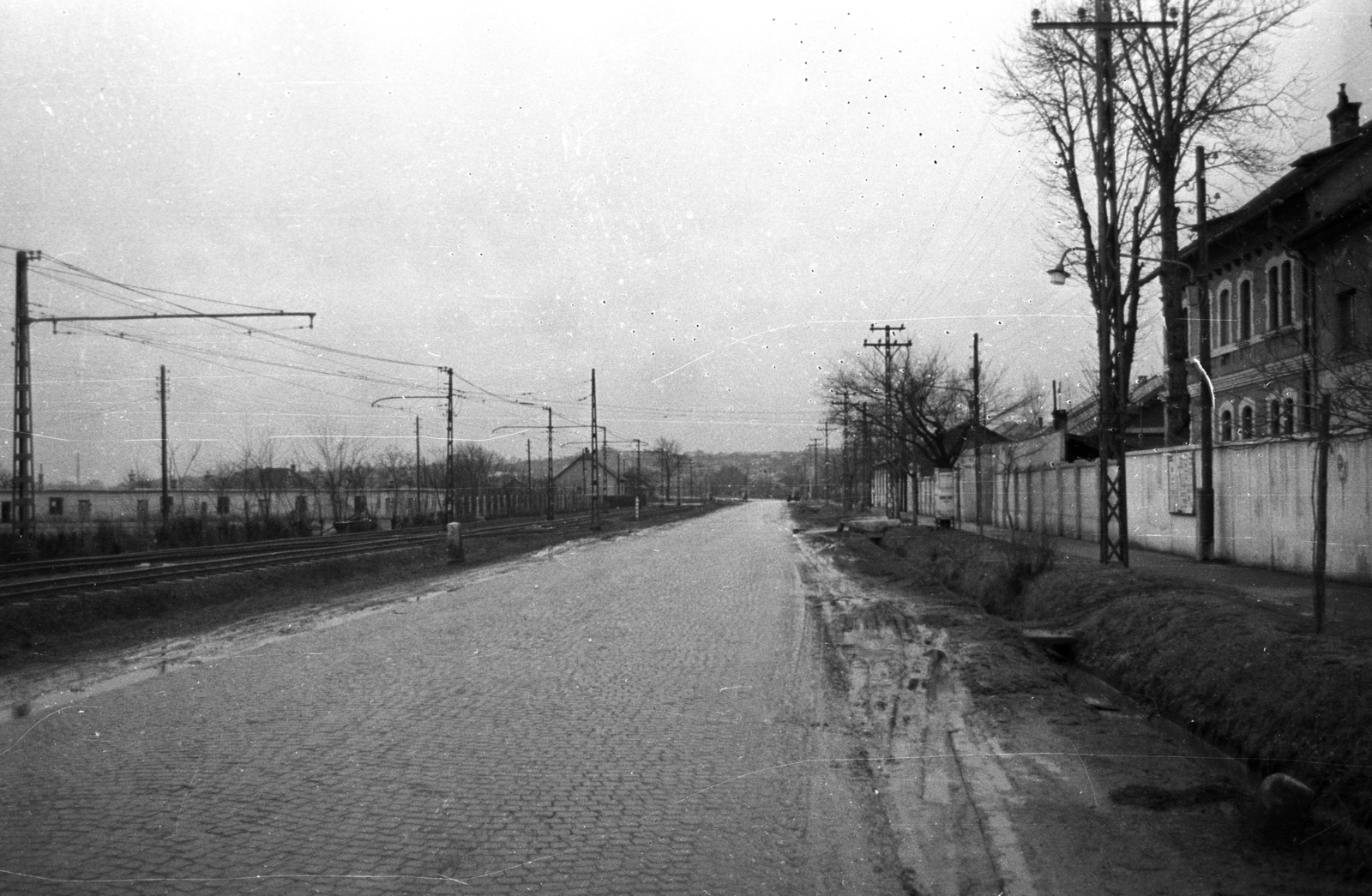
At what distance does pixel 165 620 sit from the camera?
58.0ft

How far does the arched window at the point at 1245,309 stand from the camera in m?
33.0

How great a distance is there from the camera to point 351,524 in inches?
2301

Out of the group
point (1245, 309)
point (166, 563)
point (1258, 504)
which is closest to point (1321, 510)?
point (1258, 504)

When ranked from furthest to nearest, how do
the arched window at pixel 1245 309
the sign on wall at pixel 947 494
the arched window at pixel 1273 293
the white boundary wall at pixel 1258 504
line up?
the sign on wall at pixel 947 494, the arched window at pixel 1245 309, the arched window at pixel 1273 293, the white boundary wall at pixel 1258 504

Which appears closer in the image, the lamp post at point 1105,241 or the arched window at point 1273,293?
the lamp post at point 1105,241

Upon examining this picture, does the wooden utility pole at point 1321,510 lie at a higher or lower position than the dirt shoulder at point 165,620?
higher

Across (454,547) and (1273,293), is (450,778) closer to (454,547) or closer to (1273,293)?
(454,547)

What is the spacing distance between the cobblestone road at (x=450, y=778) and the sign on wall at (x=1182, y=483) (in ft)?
41.4

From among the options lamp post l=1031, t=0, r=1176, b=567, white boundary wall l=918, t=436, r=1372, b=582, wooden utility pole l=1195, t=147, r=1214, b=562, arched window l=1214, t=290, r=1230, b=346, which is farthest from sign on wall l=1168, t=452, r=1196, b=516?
arched window l=1214, t=290, r=1230, b=346

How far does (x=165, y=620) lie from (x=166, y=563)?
40.0 feet

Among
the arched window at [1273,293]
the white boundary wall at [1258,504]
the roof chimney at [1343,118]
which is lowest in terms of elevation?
the white boundary wall at [1258,504]

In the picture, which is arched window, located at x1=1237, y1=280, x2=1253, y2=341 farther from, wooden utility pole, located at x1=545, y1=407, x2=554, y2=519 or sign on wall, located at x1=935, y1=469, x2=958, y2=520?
wooden utility pole, located at x1=545, y1=407, x2=554, y2=519

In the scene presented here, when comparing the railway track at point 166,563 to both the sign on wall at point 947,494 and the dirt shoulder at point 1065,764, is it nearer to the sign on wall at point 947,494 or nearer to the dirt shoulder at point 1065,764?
the dirt shoulder at point 1065,764

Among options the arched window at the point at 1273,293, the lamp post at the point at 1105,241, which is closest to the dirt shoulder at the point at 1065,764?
the lamp post at the point at 1105,241
